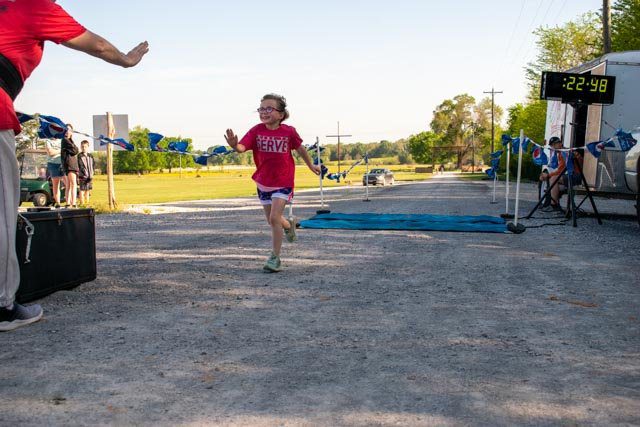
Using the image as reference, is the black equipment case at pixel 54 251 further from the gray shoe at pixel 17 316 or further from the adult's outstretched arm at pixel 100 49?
the adult's outstretched arm at pixel 100 49

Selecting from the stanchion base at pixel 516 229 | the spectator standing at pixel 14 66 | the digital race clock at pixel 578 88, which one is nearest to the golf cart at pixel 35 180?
the stanchion base at pixel 516 229

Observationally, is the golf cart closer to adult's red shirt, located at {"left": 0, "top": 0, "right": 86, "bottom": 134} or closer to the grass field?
the grass field

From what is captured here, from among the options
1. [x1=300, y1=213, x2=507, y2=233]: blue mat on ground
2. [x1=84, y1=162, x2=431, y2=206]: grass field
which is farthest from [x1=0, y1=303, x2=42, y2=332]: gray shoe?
[x1=84, y1=162, x2=431, y2=206]: grass field

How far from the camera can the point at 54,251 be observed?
4766 mm

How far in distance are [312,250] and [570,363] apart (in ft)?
15.5

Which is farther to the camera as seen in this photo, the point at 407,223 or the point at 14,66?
the point at 407,223

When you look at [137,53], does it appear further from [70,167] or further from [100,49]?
[70,167]

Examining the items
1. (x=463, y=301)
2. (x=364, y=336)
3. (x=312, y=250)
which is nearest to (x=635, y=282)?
(x=463, y=301)

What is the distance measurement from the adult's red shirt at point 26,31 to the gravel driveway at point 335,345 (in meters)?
1.55

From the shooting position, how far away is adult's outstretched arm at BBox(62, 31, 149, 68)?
3.88 m

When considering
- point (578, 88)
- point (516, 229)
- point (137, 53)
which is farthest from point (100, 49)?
point (578, 88)

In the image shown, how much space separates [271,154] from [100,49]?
98.6 inches

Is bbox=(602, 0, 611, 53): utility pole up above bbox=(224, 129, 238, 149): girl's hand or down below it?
above

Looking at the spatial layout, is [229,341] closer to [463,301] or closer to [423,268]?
[463,301]
